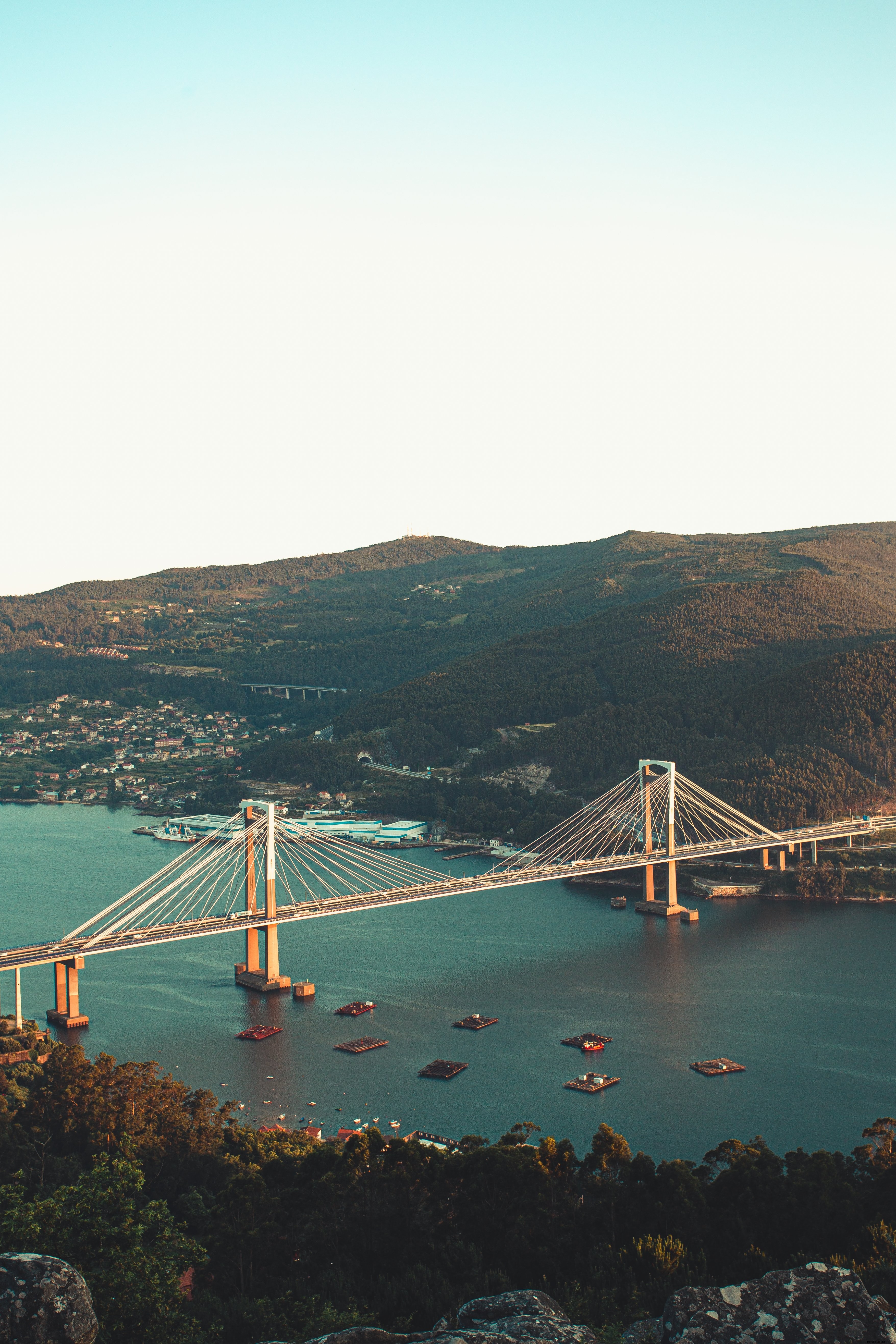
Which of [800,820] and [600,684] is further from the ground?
[600,684]

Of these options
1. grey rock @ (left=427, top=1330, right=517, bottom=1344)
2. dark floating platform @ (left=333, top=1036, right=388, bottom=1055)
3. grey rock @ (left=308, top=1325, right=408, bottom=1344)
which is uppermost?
grey rock @ (left=427, top=1330, right=517, bottom=1344)

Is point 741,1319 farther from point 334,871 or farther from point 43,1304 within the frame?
point 334,871

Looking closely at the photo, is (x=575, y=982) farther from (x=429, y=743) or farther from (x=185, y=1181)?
(x=429, y=743)

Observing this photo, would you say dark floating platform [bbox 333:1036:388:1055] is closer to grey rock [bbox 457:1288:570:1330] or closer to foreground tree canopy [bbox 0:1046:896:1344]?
foreground tree canopy [bbox 0:1046:896:1344]

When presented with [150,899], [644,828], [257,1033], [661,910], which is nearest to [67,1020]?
[257,1033]

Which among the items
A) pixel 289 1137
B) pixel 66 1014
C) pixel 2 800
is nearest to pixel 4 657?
pixel 2 800

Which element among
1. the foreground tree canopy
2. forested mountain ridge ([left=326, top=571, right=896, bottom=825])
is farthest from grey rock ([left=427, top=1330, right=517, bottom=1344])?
forested mountain ridge ([left=326, top=571, right=896, bottom=825])

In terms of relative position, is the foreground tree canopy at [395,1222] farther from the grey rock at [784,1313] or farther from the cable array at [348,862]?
the cable array at [348,862]
